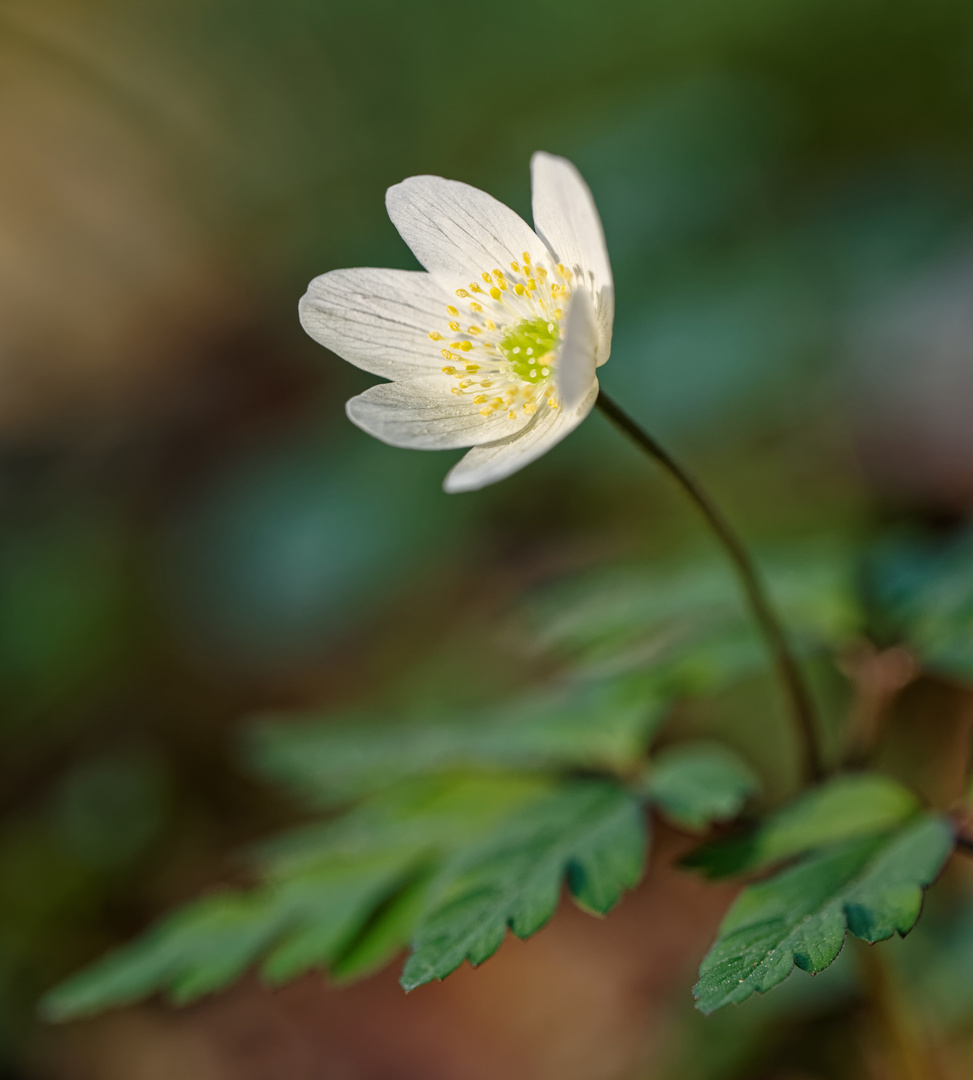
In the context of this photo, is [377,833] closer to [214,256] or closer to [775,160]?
[775,160]

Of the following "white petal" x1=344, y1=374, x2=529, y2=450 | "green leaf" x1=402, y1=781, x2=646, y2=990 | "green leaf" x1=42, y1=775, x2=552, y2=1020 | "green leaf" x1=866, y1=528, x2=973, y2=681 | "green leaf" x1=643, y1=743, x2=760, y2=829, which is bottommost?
"green leaf" x1=866, y1=528, x2=973, y2=681

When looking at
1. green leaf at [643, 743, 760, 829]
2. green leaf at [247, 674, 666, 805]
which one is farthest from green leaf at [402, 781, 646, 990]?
green leaf at [247, 674, 666, 805]

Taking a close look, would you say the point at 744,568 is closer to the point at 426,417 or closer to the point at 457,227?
the point at 426,417

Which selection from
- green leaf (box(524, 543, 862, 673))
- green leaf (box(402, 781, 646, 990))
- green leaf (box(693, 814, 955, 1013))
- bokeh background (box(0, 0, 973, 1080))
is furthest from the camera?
bokeh background (box(0, 0, 973, 1080))

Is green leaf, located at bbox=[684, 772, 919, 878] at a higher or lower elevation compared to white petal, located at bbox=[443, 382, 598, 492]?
lower

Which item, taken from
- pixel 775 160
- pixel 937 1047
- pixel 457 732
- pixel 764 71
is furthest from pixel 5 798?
pixel 764 71

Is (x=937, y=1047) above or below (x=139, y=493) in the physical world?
below

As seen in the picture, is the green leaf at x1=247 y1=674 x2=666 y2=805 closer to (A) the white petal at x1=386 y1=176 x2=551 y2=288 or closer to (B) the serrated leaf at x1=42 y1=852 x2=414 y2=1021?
(B) the serrated leaf at x1=42 y1=852 x2=414 y2=1021
